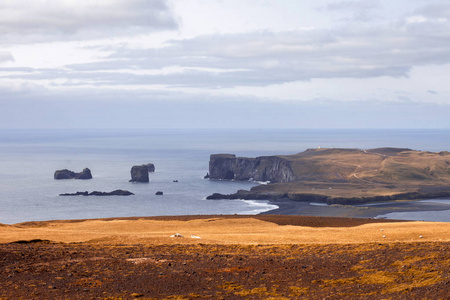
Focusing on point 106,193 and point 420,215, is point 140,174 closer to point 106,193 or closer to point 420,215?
A: point 106,193

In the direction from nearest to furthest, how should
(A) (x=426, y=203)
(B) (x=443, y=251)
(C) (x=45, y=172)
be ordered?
1. (B) (x=443, y=251)
2. (A) (x=426, y=203)
3. (C) (x=45, y=172)

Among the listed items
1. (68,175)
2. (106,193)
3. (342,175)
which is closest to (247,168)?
(342,175)

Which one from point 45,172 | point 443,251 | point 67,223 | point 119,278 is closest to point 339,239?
point 443,251

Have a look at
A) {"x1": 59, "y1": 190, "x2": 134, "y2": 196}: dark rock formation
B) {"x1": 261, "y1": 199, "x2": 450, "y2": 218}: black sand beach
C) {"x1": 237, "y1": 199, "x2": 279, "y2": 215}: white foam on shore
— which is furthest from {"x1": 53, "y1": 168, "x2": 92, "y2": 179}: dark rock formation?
{"x1": 261, "y1": 199, "x2": 450, "y2": 218}: black sand beach

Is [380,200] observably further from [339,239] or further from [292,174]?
[339,239]

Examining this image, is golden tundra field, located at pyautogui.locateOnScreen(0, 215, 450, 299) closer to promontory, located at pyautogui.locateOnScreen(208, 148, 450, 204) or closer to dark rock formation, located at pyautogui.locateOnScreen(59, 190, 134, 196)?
promontory, located at pyautogui.locateOnScreen(208, 148, 450, 204)

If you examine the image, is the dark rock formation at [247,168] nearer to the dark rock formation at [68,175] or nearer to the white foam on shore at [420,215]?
the dark rock formation at [68,175]

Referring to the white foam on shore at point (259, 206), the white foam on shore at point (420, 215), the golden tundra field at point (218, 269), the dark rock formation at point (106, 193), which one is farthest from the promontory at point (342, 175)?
the golden tundra field at point (218, 269)
